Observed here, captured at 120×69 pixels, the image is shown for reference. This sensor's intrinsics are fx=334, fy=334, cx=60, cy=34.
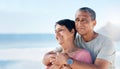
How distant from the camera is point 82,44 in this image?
5.61 ft

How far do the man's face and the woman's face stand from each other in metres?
0.05

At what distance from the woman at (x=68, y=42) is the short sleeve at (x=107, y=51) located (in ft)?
0.21

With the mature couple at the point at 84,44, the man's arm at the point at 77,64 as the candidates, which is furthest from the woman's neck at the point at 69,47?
the man's arm at the point at 77,64

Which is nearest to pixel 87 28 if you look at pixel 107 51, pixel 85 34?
pixel 85 34

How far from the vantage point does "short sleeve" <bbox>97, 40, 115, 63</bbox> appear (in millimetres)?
1621

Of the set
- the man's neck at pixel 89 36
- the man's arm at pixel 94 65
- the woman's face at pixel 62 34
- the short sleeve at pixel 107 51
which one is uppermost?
the woman's face at pixel 62 34

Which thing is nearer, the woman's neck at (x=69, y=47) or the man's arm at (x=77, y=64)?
the man's arm at (x=77, y=64)

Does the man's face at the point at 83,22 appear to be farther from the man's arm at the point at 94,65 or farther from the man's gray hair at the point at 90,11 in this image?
the man's arm at the point at 94,65

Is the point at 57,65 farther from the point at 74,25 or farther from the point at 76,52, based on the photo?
the point at 74,25

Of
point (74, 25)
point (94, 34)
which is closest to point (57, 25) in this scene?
point (74, 25)

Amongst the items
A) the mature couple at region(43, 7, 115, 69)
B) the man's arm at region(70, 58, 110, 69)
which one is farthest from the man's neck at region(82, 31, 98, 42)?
the man's arm at region(70, 58, 110, 69)

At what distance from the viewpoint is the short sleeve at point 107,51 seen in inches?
63.8

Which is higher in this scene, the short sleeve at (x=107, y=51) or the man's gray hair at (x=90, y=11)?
the man's gray hair at (x=90, y=11)

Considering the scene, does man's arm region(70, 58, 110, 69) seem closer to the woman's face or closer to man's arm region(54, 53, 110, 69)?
man's arm region(54, 53, 110, 69)
